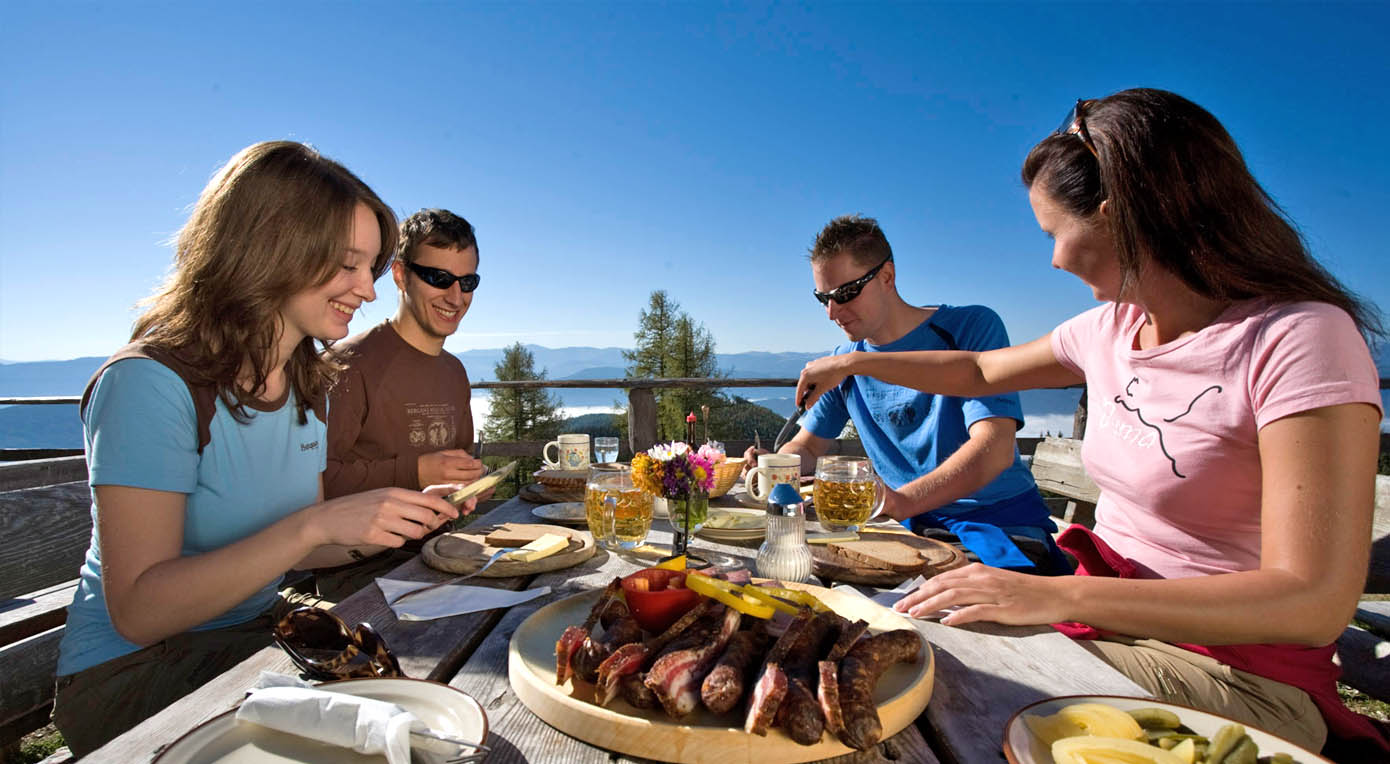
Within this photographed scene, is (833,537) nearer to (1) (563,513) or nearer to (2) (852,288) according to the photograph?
(1) (563,513)

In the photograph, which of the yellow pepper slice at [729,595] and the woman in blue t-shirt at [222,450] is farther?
the woman in blue t-shirt at [222,450]

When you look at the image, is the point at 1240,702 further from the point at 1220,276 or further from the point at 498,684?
the point at 498,684

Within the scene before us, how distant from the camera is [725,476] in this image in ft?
9.01

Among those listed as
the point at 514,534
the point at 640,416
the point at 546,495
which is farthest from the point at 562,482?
the point at 640,416

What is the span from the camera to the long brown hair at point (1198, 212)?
60.0 inches

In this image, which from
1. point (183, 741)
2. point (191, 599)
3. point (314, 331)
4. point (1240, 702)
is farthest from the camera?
point (314, 331)

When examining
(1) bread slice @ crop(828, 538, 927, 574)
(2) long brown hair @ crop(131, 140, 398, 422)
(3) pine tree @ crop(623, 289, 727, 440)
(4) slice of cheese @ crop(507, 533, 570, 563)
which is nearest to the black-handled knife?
(1) bread slice @ crop(828, 538, 927, 574)

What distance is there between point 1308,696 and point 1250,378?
2.05 feet

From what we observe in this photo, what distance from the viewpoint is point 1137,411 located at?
179 centimetres

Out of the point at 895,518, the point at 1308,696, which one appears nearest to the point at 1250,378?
the point at 1308,696

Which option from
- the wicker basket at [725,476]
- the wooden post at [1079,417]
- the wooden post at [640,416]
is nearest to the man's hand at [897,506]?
the wicker basket at [725,476]

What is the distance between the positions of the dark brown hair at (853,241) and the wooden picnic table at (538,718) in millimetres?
2466

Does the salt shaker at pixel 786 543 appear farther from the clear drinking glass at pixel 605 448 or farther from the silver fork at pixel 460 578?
the clear drinking glass at pixel 605 448

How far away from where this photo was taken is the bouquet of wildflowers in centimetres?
176
